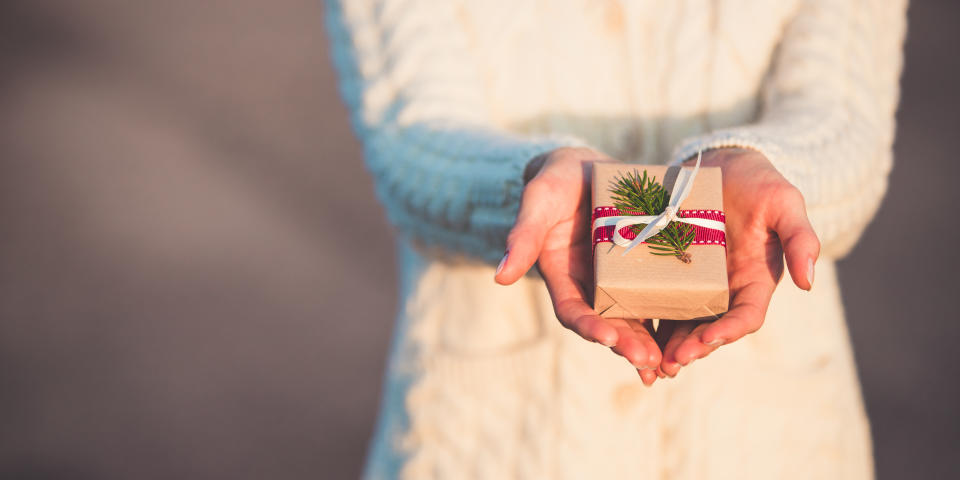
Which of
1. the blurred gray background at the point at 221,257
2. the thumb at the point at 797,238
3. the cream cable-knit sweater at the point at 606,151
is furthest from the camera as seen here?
the blurred gray background at the point at 221,257

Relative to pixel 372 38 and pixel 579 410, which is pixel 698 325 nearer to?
pixel 579 410

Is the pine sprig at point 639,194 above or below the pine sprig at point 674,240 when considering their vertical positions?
above

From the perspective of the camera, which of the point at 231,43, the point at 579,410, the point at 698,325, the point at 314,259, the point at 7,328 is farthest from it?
the point at 231,43

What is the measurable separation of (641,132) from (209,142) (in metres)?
2.20

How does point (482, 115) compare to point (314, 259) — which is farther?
point (314, 259)

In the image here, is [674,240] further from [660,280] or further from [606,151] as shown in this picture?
[606,151]

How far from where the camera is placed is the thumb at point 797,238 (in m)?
0.59

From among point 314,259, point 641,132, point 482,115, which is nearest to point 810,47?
point 641,132

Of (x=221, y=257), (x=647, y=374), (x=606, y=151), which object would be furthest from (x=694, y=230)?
(x=221, y=257)

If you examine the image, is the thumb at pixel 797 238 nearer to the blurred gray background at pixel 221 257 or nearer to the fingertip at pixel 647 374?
the fingertip at pixel 647 374

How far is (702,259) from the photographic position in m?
0.68

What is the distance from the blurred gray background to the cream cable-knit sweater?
1570 mm

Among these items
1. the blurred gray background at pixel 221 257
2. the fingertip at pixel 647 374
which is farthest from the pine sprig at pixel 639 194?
the blurred gray background at pixel 221 257

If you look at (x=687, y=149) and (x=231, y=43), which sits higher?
(x=687, y=149)
